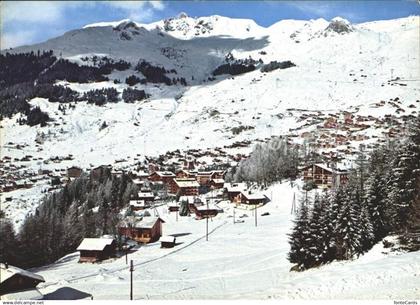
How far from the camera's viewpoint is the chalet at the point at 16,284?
13.0 m

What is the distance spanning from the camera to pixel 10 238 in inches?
839

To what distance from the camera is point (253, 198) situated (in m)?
41.3

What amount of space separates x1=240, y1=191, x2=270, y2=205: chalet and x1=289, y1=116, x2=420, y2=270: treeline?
2161 cm

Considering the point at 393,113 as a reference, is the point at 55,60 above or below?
above

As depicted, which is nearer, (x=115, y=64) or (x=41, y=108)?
(x=41, y=108)

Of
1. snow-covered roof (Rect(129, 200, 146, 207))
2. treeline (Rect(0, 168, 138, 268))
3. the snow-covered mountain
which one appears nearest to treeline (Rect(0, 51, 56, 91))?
the snow-covered mountain

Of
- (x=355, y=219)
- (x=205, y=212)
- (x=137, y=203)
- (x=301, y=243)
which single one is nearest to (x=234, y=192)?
(x=205, y=212)

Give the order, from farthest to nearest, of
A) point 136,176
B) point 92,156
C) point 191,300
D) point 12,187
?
point 92,156 < point 136,176 < point 12,187 < point 191,300

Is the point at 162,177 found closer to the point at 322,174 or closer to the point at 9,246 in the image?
the point at 322,174

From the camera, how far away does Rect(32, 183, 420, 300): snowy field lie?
12.6 meters

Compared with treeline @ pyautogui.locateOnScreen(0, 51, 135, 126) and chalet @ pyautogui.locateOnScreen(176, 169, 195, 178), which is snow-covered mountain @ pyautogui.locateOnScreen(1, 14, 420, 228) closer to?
treeline @ pyautogui.locateOnScreen(0, 51, 135, 126)

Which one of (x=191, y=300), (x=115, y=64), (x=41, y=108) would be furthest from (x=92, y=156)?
(x=115, y=64)

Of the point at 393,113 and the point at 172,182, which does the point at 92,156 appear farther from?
the point at 393,113

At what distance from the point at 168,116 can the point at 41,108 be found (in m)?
35.0
